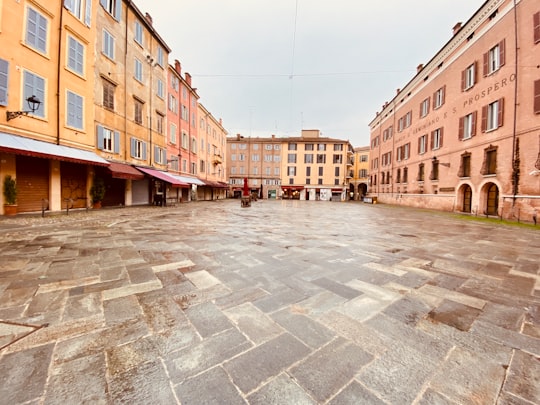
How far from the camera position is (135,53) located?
16.6m

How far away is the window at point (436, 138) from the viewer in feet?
63.5

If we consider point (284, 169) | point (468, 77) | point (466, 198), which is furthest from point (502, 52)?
point (284, 169)

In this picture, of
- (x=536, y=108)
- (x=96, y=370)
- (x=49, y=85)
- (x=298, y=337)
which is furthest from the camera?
(x=536, y=108)

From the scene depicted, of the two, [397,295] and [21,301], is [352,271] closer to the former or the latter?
[397,295]

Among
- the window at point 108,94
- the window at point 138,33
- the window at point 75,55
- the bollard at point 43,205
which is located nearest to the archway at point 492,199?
the bollard at point 43,205

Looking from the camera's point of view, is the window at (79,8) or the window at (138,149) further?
the window at (138,149)

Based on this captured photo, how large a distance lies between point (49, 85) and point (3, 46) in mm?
1870

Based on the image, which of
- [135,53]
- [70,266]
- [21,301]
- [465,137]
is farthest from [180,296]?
[465,137]

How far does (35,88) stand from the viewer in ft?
33.8

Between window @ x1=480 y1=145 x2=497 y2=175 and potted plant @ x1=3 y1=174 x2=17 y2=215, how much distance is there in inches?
954

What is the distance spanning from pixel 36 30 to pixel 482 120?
24308mm

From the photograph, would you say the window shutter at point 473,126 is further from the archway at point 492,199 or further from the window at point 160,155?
the window at point 160,155

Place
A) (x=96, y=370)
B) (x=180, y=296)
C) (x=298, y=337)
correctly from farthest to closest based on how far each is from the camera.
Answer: (x=180, y=296) → (x=298, y=337) → (x=96, y=370)

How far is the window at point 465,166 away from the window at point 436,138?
120 inches
